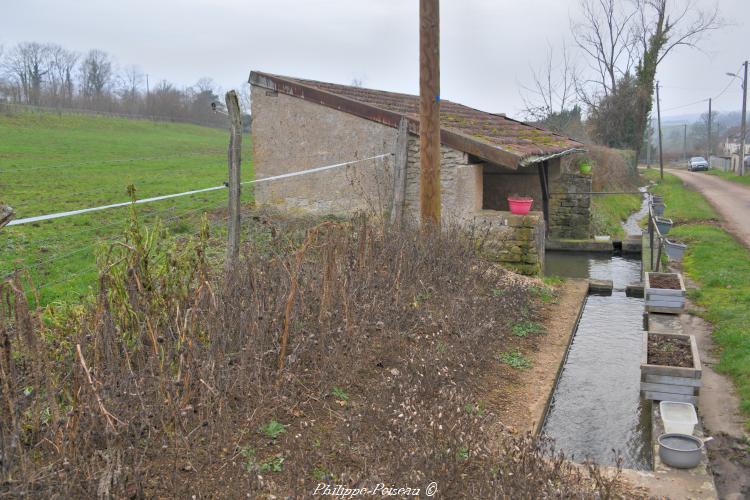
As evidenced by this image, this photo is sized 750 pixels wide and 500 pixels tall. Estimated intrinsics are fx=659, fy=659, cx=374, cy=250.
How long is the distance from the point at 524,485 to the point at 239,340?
2.24 metres

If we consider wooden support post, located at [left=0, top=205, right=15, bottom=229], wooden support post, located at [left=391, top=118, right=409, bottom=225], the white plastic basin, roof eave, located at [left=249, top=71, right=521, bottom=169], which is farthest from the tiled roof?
wooden support post, located at [left=0, top=205, right=15, bottom=229]

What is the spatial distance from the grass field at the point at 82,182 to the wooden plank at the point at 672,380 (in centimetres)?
495

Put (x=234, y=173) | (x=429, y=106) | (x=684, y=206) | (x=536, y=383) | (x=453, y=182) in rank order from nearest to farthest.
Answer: (x=234, y=173) → (x=536, y=383) → (x=429, y=106) → (x=453, y=182) → (x=684, y=206)

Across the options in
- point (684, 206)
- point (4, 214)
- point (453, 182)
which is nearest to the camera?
point (4, 214)

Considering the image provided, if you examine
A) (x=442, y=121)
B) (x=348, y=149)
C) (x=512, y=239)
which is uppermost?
(x=442, y=121)

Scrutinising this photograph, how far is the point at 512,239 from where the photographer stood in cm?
1095

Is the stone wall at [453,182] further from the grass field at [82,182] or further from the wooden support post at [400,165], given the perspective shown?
the grass field at [82,182]

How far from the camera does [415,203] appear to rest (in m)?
11.2

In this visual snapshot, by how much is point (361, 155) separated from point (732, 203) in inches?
759

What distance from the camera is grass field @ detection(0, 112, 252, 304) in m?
8.99

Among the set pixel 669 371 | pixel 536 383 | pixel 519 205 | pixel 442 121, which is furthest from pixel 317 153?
pixel 669 371

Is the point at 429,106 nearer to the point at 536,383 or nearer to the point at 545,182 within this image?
the point at 536,383

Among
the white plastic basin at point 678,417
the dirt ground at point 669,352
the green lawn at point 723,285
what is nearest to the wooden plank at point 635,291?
the green lawn at point 723,285

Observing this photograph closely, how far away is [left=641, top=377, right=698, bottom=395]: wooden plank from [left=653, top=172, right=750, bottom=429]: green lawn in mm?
501
